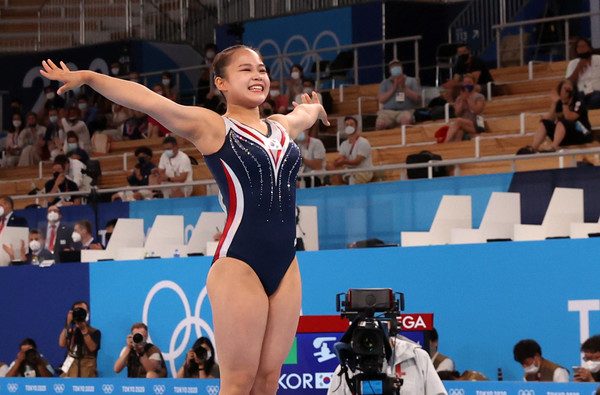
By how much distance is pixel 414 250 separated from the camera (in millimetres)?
9070

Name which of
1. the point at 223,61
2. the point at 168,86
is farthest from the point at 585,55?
the point at 223,61

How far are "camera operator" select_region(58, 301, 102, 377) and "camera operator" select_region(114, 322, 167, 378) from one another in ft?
1.72

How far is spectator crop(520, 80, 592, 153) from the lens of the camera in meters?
10.4

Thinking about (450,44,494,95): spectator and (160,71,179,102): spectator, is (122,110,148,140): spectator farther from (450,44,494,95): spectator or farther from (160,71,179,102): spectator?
(450,44,494,95): spectator

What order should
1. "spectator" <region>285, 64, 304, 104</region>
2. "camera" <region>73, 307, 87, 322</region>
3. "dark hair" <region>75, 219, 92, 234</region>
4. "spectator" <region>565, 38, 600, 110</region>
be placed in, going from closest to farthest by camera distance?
"camera" <region>73, 307, 87, 322</region>, "spectator" <region>565, 38, 600, 110</region>, "dark hair" <region>75, 219, 92, 234</region>, "spectator" <region>285, 64, 304, 104</region>

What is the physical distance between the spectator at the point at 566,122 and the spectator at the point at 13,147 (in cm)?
1146

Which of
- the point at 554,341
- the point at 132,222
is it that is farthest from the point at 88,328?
the point at 554,341

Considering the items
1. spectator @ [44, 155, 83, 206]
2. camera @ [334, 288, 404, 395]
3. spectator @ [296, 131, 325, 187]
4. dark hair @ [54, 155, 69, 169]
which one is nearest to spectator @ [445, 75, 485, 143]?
spectator @ [296, 131, 325, 187]

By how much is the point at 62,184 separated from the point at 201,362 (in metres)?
5.20

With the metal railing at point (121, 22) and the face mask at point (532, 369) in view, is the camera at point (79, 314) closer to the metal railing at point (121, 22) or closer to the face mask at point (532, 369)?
the face mask at point (532, 369)

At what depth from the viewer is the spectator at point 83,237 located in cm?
1192

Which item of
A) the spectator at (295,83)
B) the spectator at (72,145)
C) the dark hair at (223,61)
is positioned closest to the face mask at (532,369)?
the dark hair at (223,61)

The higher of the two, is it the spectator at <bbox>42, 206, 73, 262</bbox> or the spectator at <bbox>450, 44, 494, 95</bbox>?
the spectator at <bbox>450, 44, 494, 95</bbox>

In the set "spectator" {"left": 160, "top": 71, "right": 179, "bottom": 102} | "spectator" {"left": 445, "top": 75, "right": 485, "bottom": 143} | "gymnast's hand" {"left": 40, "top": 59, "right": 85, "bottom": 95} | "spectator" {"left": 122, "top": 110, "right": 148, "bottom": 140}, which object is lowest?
"gymnast's hand" {"left": 40, "top": 59, "right": 85, "bottom": 95}
